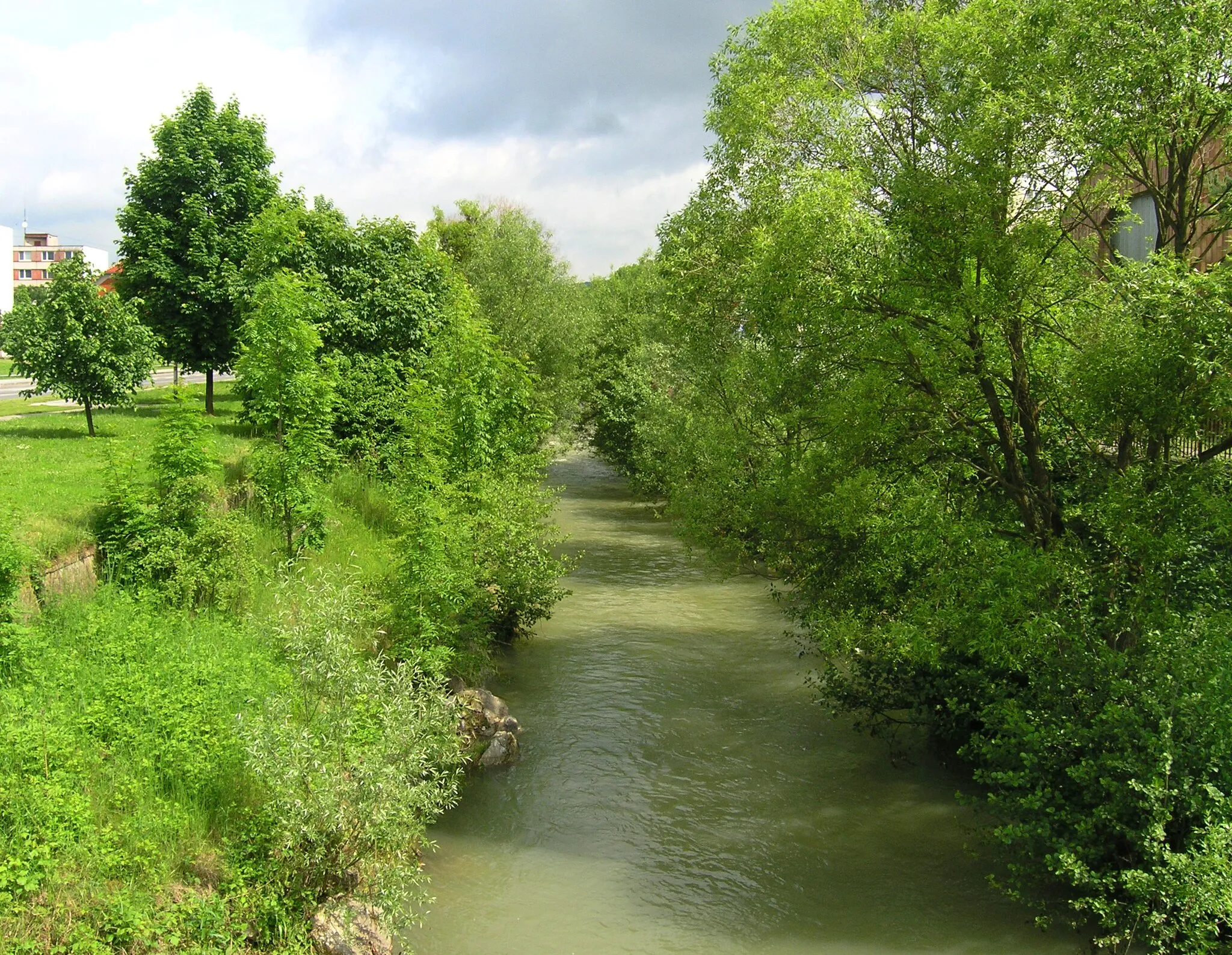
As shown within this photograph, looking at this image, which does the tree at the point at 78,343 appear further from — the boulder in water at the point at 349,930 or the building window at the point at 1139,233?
the building window at the point at 1139,233

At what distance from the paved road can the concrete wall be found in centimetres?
5126

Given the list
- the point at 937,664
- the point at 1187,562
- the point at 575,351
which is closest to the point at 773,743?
the point at 937,664

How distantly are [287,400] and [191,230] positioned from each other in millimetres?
11512

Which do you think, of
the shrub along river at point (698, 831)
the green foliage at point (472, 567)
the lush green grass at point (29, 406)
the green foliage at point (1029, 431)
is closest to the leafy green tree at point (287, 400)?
the green foliage at point (472, 567)

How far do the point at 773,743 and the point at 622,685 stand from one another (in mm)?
3320

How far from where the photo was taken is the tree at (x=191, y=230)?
23.5 metres

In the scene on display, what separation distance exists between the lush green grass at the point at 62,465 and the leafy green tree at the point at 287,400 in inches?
35.8

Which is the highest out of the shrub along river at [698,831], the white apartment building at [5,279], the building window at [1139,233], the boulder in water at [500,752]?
the white apartment building at [5,279]

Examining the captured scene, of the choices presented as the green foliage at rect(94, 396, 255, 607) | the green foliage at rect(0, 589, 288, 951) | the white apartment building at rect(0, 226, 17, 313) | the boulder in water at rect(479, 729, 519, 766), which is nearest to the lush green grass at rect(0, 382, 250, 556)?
the green foliage at rect(94, 396, 255, 607)

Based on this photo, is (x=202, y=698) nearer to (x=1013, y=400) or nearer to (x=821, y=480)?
(x=821, y=480)

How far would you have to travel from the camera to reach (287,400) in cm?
1470

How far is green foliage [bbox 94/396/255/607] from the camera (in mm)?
12195

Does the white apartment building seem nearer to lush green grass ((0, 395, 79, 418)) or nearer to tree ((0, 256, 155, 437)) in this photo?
lush green grass ((0, 395, 79, 418))

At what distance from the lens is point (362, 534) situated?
1683 centimetres
